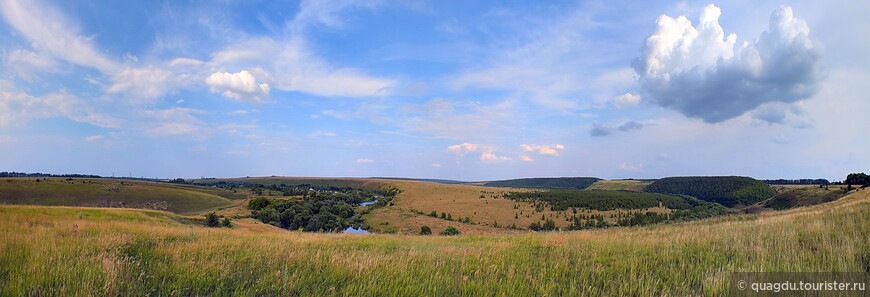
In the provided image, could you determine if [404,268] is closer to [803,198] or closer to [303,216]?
[303,216]

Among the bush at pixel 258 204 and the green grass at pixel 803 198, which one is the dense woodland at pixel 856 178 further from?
the bush at pixel 258 204

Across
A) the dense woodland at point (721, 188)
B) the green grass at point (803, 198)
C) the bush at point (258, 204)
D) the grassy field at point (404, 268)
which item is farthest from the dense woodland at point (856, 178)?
the bush at point (258, 204)

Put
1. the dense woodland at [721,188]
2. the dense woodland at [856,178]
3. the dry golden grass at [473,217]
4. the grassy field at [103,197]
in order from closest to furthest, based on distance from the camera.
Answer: the dense woodland at [856,178] → the dry golden grass at [473,217] → the grassy field at [103,197] → the dense woodland at [721,188]

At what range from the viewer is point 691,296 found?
409cm

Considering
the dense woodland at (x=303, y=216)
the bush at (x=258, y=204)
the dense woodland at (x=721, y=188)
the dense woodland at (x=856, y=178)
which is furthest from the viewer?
the dense woodland at (x=721, y=188)

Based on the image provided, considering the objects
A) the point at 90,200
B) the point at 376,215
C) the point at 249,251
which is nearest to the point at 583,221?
the point at 376,215

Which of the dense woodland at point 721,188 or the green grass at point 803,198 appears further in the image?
the dense woodland at point 721,188

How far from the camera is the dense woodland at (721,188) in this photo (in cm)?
12589

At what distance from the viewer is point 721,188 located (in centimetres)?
14962

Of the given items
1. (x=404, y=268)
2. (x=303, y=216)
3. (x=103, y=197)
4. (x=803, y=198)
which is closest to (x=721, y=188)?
(x=803, y=198)

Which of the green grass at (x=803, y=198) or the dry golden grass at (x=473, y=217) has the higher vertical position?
the green grass at (x=803, y=198)

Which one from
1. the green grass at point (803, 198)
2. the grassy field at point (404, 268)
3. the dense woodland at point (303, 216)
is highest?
the grassy field at point (404, 268)

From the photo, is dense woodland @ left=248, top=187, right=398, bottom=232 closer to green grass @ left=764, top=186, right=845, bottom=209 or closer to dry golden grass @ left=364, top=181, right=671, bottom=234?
dry golden grass @ left=364, top=181, right=671, bottom=234

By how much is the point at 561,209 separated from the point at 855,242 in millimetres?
79548
